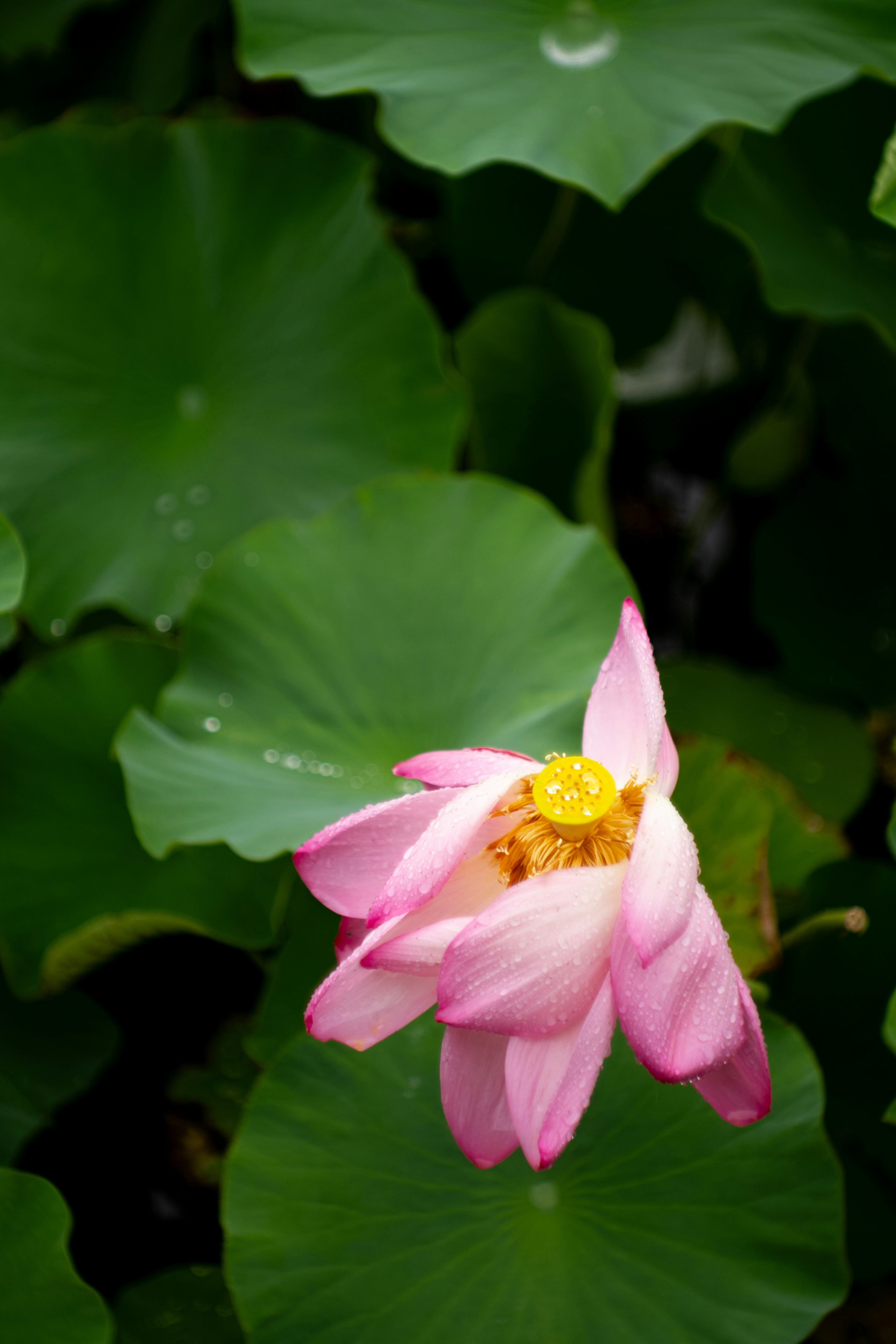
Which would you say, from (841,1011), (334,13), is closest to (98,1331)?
(841,1011)

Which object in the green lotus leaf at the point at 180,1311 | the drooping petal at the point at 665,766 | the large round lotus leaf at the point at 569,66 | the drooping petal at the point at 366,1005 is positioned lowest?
the green lotus leaf at the point at 180,1311

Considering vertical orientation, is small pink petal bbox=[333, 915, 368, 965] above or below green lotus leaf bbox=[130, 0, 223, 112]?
below

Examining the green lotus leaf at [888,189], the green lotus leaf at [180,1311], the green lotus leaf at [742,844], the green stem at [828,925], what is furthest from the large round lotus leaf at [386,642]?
the green lotus leaf at [180,1311]

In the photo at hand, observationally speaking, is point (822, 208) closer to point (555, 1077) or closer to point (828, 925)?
point (828, 925)

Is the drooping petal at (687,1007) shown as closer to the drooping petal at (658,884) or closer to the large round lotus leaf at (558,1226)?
the drooping petal at (658,884)

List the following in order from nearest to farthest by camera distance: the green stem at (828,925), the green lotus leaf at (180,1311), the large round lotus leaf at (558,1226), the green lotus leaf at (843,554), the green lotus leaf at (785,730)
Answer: the large round lotus leaf at (558,1226) < the green stem at (828,925) < the green lotus leaf at (180,1311) < the green lotus leaf at (785,730) < the green lotus leaf at (843,554)

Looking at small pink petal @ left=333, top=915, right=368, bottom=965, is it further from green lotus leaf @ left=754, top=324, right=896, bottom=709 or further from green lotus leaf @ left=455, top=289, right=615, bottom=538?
green lotus leaf @ left=754, top=324, right=896, bottom=709

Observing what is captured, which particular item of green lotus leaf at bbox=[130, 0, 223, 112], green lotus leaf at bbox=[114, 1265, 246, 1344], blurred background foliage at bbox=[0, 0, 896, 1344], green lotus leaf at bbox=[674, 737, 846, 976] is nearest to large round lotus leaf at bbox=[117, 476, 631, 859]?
blurred background foliage at bbox=[0, 0, 896, 1344]

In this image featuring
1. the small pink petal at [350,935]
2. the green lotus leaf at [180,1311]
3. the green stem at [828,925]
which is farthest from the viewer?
the green lotus leaf at [180,1311]
